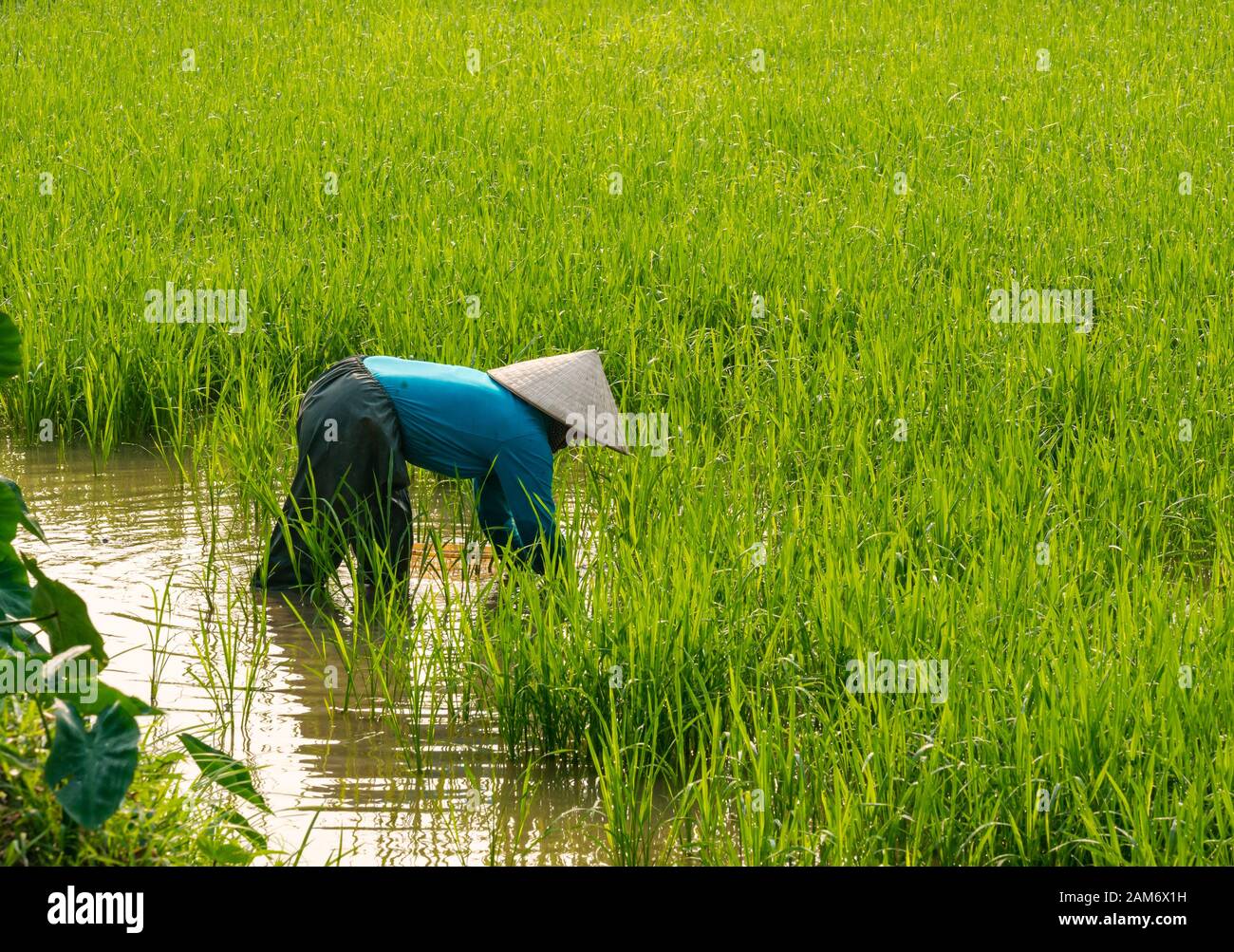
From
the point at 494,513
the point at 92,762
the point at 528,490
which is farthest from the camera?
the point at 494,513

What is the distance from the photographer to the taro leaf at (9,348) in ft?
6.28

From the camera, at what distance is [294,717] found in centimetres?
348

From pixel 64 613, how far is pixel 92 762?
30cm

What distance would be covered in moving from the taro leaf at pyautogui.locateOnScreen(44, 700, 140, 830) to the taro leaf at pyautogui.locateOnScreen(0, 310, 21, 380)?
1.54ft

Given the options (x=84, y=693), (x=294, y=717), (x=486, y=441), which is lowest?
(x=294, y=717)

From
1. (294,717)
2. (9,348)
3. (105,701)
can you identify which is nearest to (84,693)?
(105,701)

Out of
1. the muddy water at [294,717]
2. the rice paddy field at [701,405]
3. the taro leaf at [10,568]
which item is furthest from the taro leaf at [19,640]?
the rice paddy field at [701,405]

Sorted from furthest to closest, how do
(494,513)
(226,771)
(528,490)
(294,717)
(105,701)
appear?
(494,513) → (528,490) → (294,717) → (226,771) → (105,701)

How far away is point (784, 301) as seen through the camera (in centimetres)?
590

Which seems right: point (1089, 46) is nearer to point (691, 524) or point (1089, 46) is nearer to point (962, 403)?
point (962, 403)

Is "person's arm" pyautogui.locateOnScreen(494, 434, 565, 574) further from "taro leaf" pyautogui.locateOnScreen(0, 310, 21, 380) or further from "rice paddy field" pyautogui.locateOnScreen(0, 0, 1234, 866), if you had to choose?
"taro leaf" pyautogui.locateOnScreen(0, 310, 21, 380)

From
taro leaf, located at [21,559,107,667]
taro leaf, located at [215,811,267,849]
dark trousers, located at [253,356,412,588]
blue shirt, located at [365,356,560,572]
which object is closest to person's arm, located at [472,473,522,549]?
blue shirt, located at [365,356,560,572]

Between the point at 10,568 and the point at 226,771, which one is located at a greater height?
the point at 10,568

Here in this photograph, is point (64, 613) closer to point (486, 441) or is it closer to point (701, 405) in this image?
point (486, 441)
